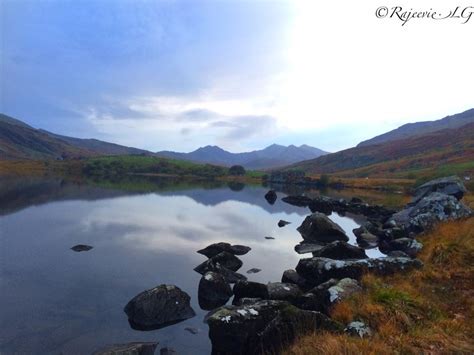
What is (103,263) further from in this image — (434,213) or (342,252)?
(434,213)

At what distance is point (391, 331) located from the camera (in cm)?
1244

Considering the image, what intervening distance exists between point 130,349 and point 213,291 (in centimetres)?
859

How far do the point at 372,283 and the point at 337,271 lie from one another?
391 cm

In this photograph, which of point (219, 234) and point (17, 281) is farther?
point (219, 234)

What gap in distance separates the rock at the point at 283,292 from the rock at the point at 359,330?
759 centimetres

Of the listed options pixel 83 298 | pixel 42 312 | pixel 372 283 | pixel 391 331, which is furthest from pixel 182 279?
pixel 391 331

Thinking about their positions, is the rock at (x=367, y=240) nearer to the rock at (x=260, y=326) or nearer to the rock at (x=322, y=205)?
the rock at (x=260, y=326)

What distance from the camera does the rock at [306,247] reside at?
3747 cm

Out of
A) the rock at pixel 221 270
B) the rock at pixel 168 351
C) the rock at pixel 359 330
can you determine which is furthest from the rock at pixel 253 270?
the rock at pixel 359 330

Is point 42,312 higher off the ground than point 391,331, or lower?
lower

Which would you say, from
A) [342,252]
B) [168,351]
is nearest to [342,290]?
[168,351]

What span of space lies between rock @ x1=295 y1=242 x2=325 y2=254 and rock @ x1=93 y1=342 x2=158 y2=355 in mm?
23172

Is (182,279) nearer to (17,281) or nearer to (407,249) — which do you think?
(17,281)

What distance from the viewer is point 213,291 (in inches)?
929
